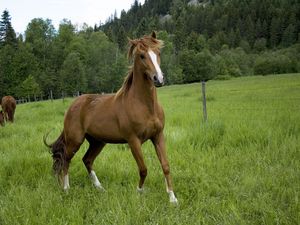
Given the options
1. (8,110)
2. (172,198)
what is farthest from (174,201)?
(8,110)

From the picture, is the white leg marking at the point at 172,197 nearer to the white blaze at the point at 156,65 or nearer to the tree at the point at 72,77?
the white blaze at the point at 156,65

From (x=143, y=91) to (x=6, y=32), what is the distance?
66.4 meters

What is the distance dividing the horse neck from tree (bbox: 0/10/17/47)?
64.3 m

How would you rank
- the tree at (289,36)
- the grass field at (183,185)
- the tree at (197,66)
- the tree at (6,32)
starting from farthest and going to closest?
the tree at (289,36)
the tree at (197,66)
the tree at (6,32)
the grass field at (183,185)

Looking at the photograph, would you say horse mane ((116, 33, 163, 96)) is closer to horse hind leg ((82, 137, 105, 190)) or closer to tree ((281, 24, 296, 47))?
horse hind leg ((82, 137, 105, 190))

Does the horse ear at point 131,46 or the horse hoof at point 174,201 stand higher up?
the horse ear at point 131,46

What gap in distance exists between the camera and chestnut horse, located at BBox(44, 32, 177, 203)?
4410 millimetres

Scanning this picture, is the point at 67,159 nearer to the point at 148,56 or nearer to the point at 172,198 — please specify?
the point at 172,198

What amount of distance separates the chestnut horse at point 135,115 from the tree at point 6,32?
208 ft

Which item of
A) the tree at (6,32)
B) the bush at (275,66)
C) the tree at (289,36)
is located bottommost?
the bush at (275,66)

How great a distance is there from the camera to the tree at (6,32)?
6300 cm

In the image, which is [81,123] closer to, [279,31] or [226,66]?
[226,66]

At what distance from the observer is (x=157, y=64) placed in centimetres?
423

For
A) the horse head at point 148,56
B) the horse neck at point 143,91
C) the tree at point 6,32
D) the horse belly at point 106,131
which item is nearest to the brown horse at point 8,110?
the horse belly at point 106,131
